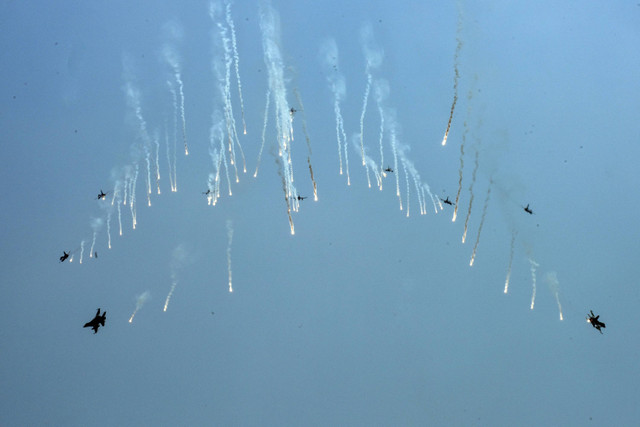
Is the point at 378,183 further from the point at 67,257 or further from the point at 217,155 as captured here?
the point at 67,257

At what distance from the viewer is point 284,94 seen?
70.8ft

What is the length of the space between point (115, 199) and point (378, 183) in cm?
1684

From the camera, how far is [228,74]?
22484mm

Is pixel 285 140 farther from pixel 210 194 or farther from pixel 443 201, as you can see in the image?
pixel 443 201

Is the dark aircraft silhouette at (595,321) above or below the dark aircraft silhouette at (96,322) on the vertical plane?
below

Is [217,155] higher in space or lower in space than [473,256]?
higher

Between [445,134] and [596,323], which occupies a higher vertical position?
[445,134]

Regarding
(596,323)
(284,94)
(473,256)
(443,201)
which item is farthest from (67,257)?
(596,323)

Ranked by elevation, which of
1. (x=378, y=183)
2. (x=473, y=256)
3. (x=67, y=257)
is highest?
(x=378, y=183)

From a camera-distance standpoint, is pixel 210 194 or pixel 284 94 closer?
pixel 284 94

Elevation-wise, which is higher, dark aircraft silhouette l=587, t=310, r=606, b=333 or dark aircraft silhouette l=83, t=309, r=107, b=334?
dark aircraft silhouette l=83, t=309, r=107, b=334

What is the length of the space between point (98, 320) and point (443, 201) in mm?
22723

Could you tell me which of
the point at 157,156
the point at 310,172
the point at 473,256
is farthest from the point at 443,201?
the point at 157,156

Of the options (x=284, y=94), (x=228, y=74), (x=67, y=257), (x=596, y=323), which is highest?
(x=228, y=74)
